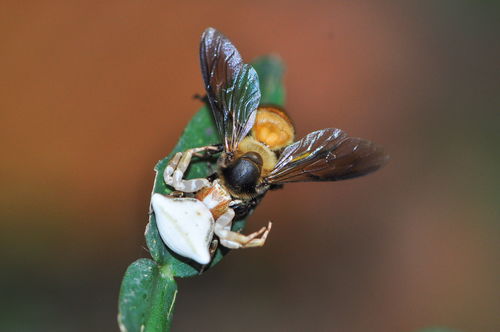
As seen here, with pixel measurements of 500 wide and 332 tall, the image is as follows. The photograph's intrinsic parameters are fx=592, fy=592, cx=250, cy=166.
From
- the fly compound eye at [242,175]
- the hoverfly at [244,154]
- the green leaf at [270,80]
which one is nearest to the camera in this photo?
the hoverfly at [244,154]

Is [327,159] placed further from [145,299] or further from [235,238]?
[145,299]

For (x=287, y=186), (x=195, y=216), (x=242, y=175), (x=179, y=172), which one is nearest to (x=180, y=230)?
(x=195, y=216)

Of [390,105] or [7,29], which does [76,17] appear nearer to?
[7,29]

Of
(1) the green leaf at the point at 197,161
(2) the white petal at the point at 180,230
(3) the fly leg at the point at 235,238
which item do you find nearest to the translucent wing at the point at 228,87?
(1) the green leaf at the point at 197,161

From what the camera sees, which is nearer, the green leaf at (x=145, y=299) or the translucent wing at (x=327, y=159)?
the green leaf at (x=145, y=299)

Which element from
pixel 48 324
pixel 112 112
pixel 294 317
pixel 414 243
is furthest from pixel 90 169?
pixel 414 243

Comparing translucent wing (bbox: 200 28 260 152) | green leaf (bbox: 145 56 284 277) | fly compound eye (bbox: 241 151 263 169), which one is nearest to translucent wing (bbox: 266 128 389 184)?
fly compound eye (bbox: 241 151 263 169)

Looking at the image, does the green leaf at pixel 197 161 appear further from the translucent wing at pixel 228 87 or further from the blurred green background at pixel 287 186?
the blurred green background at pixel 287 186

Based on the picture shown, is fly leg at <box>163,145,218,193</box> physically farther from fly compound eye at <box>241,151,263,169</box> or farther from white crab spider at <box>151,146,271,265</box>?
fly compound eye at <box>241,151,263,169</box>
